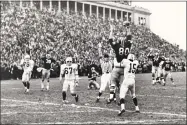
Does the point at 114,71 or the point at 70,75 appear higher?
the point at 114,71

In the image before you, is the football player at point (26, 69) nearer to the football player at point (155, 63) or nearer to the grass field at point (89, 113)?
the grass field at point (89, 113)

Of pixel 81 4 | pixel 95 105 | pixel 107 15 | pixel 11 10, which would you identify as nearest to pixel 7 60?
pixel 11 10

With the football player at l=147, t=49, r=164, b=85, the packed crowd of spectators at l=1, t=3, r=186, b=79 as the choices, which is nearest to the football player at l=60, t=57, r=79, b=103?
the football player at l=147, t=49, r=164, b=85

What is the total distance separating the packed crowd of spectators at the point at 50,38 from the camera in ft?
98.4

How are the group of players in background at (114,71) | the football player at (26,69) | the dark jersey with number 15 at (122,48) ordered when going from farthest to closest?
the football player at (26,69) → the dark jersey with number 15 at (122,48) → the group of players in background at (114,71)

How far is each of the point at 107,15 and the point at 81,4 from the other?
7.44 metres

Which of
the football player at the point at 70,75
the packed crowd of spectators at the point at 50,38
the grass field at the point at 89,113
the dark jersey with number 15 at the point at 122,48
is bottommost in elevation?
the grass field at the point at 89,113

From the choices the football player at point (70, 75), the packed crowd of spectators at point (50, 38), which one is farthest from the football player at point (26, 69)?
the packed crowd of spectators at point (50, 38)

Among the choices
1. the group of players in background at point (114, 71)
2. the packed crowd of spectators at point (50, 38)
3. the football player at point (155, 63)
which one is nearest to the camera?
the group of players in background at point (114, 71)

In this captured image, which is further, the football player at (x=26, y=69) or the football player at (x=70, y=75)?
the football player at (x=26, y=69)

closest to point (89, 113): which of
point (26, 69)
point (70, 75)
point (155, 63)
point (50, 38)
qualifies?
point (70, 75)

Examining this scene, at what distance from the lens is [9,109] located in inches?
453

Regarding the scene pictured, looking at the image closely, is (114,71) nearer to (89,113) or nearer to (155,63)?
(89,113)

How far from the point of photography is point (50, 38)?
111 ft
